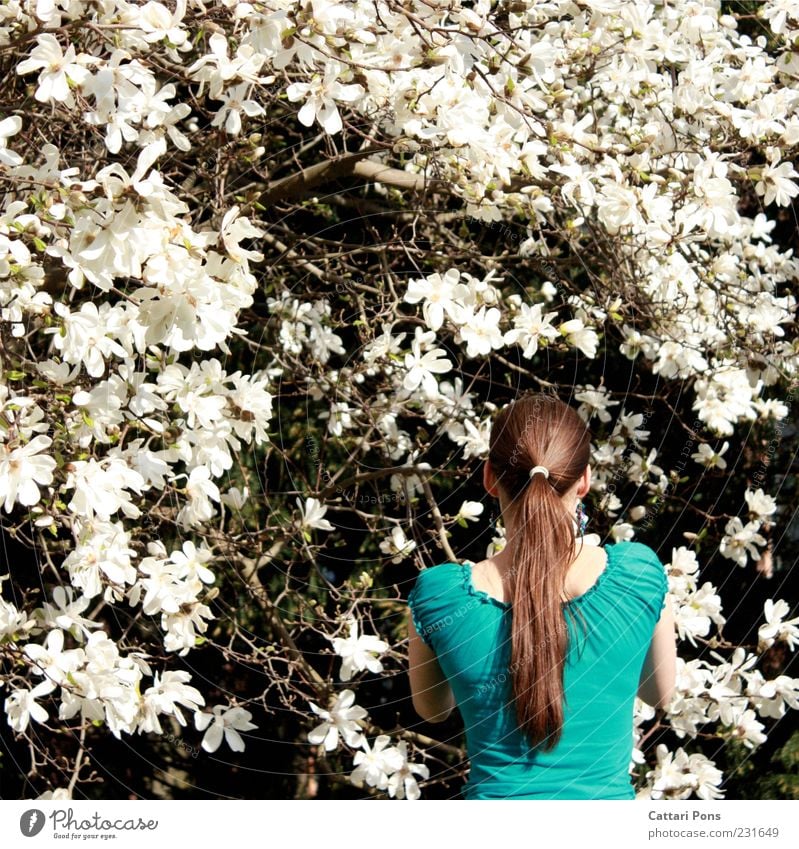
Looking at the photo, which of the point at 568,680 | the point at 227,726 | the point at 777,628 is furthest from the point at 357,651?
the point at 777,628

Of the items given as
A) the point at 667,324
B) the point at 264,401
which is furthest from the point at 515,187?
→ the point at 264,401

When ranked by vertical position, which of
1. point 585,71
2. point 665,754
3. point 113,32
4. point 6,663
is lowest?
point 665,754

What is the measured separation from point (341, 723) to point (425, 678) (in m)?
0.47

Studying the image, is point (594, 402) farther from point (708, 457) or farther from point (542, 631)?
point (542, 631)

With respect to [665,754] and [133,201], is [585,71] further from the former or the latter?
[665,754]

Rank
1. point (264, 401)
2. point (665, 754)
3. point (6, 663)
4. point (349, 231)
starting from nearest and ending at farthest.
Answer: point (264, 401) < point (6, 663) < point (665, 754) < point (349, 231)

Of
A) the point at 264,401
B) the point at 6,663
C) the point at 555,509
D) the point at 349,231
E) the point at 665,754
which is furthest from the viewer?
the point at 349,231

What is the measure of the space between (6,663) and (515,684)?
101 cm

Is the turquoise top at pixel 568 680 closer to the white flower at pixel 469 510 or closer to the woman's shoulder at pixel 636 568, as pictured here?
the woman's shoulder at pixel 636 568

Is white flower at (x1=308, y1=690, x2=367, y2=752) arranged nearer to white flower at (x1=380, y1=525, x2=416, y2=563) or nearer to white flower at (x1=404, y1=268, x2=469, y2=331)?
white flower at (x1=380, y1=525, x2=416, y2=563)

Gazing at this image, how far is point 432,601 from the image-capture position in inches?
53.5

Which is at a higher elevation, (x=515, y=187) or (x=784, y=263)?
(x=515, y=187)

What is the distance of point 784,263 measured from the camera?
220cm

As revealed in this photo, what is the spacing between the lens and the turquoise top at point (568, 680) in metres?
1.29
